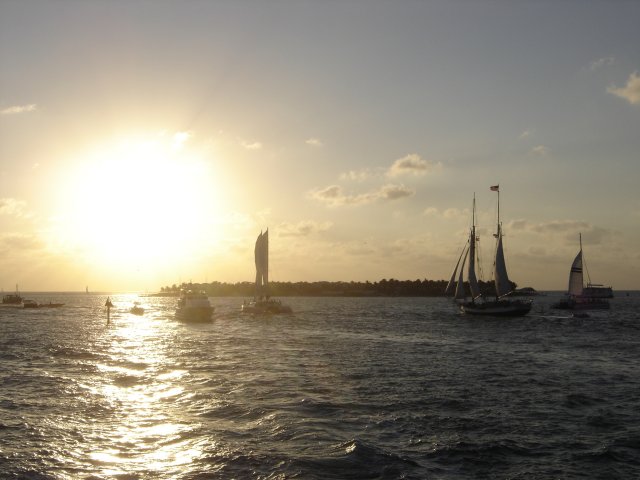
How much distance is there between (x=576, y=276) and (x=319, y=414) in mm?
116662

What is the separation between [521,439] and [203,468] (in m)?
11.4

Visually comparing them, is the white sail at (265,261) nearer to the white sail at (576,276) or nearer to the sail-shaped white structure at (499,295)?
the sail-shaped white structure at (499,295)

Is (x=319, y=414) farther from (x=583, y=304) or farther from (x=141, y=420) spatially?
(x=583, y=304)

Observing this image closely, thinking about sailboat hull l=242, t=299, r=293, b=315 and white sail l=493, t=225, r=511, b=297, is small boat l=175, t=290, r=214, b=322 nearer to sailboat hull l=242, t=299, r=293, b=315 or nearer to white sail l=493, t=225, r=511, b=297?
sailboat hull l=242, t=299, r=293, b=315

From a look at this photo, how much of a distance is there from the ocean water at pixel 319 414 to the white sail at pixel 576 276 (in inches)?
3232

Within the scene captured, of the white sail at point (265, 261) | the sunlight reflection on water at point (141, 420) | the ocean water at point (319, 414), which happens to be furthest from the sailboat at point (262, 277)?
the sunlight reflection on water at point (141, 420)

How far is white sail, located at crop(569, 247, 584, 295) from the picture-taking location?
125 meters

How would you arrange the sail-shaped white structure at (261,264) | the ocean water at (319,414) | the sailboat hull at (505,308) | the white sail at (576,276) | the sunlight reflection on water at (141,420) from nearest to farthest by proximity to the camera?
1. the ocean water at (319,414)
2. the sunlight reflection on water at (141,420)
3. the sailboat hull at (505,308)
4. the sail-shaped white structure at (261,264)
5. the white sail at (576,276)

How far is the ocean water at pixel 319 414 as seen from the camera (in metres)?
17.7

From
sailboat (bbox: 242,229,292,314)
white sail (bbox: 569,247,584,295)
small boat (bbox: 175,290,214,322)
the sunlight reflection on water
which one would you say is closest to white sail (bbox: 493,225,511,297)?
white sail (bbox: 569,247,584,295)

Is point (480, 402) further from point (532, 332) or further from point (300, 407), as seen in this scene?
point (532, 332)

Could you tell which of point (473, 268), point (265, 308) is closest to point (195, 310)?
point (265, 308)

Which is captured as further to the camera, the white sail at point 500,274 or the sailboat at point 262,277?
the sailboat at point 262,277

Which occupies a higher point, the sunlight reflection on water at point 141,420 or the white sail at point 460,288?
the white sail at point 460,288
